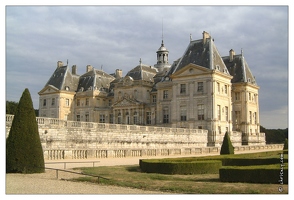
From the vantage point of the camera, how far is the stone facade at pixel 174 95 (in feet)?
148

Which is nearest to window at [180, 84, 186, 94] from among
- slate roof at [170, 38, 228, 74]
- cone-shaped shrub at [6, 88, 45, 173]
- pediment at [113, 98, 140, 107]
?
slate roof at [170, 38, 228, 74]

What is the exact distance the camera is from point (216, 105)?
147 feet

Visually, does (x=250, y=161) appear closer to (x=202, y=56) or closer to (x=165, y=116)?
(x=202, y=56)

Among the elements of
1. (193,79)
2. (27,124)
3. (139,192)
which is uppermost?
(193,79)

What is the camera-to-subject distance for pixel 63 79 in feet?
192

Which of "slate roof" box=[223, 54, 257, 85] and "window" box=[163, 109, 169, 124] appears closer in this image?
"window" box=[163, 109, 169, 124]

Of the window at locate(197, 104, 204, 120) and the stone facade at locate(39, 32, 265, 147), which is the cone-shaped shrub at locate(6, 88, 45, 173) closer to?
the stone facade at locate(39, 32, 265, 147)

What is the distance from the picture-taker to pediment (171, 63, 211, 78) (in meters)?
44.9

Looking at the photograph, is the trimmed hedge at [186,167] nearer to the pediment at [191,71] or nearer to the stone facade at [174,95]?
the stone facade at [174,95]

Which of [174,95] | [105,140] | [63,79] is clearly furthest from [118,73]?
[105,140]

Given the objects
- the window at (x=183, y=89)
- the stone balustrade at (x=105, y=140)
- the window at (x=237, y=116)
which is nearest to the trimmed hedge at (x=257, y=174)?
the stone balustrade at (x=105, y=140)

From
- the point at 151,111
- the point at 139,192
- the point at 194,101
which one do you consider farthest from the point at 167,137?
the point at 139,192

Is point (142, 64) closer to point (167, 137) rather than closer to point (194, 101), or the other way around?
point (194, 101)

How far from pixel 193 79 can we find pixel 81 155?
858 inches
